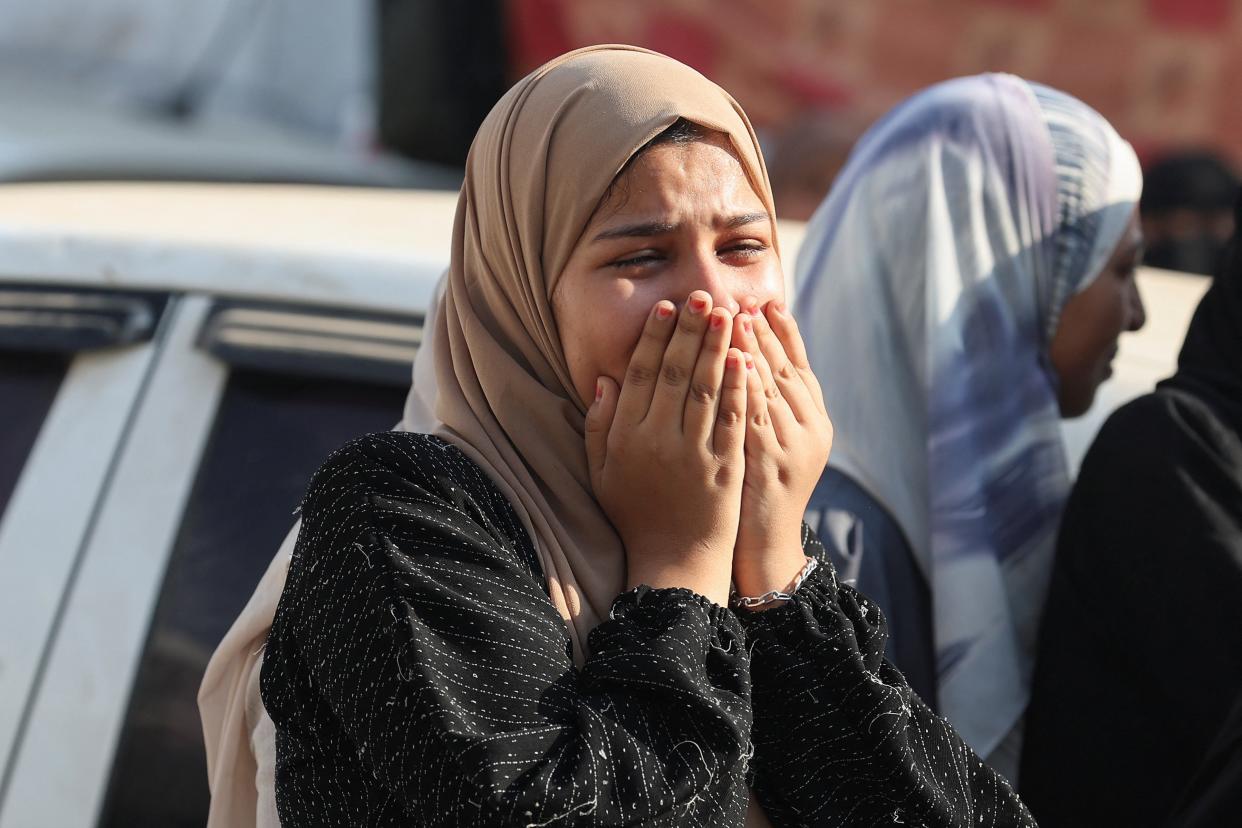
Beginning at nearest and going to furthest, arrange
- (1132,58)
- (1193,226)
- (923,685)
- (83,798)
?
(83,798) → (923,685) → (1193,226) → (1132,58)

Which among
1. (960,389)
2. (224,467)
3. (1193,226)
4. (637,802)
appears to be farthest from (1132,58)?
(637,802)

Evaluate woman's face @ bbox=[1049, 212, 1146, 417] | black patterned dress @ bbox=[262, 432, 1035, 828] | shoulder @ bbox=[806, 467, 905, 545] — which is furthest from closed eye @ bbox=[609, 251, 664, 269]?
woman's face @ bbox=[1049, 212, 1146, 417]

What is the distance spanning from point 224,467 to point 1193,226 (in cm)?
497

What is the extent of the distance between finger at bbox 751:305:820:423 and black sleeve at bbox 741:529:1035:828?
0.20 meters

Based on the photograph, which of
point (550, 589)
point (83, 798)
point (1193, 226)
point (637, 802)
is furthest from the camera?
point (1193, 226)

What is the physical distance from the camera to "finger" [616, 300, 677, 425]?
158cm

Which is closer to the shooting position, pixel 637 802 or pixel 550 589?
pixel 637 802

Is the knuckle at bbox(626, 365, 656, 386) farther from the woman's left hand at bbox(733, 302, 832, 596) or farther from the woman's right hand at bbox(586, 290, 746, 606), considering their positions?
the woman's left hand at bbox(733, 302, 832, 596)

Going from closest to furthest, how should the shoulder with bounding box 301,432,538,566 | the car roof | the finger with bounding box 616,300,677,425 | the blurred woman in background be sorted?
the shoulder with bounding box 301,432,538,566 → the finger with bounding box 616,300,677,425 → the blurred woman in background → the car roof

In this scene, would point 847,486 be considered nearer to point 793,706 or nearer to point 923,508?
point 923,508

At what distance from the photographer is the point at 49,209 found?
266cm

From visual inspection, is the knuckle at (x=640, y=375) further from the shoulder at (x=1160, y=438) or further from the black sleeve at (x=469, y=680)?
the shoulder at (x=1160, y=438)

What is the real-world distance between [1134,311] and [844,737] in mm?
1240

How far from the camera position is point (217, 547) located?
87.7 inches
